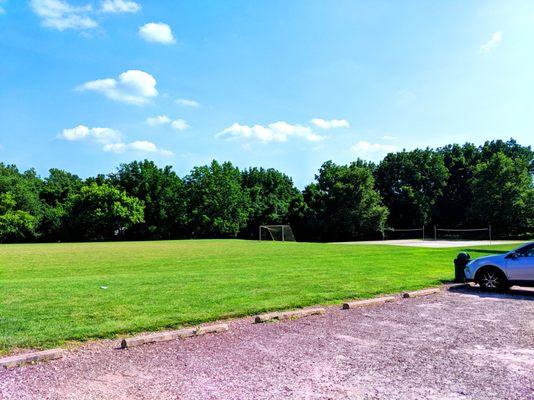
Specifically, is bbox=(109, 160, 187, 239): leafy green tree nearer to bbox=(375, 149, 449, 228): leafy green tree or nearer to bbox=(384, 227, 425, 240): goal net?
bbox=(384, 227, 425, 240): goal net

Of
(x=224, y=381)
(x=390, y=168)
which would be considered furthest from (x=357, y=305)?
(x=390, y=168)

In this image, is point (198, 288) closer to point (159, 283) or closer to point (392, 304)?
point (159, 283)

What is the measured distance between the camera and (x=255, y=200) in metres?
73.2

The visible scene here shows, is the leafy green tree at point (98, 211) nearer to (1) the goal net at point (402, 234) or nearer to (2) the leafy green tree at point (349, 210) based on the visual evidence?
(2) the leafy green tree at point (349, 210)

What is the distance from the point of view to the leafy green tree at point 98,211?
6719cm

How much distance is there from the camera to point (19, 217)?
211 feet

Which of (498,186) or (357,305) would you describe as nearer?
(357,305)

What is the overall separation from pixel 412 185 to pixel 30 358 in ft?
225

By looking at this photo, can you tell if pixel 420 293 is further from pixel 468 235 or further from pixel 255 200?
pixel 255 200

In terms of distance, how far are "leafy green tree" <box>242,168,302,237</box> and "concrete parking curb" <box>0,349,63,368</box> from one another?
64763 millimetres

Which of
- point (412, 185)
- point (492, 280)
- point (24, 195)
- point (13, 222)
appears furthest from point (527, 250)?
→ point (24, 195)

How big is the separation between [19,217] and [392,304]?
66.8 meters

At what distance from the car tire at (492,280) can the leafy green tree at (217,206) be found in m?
57.7

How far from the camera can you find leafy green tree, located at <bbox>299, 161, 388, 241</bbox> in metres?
62.5
